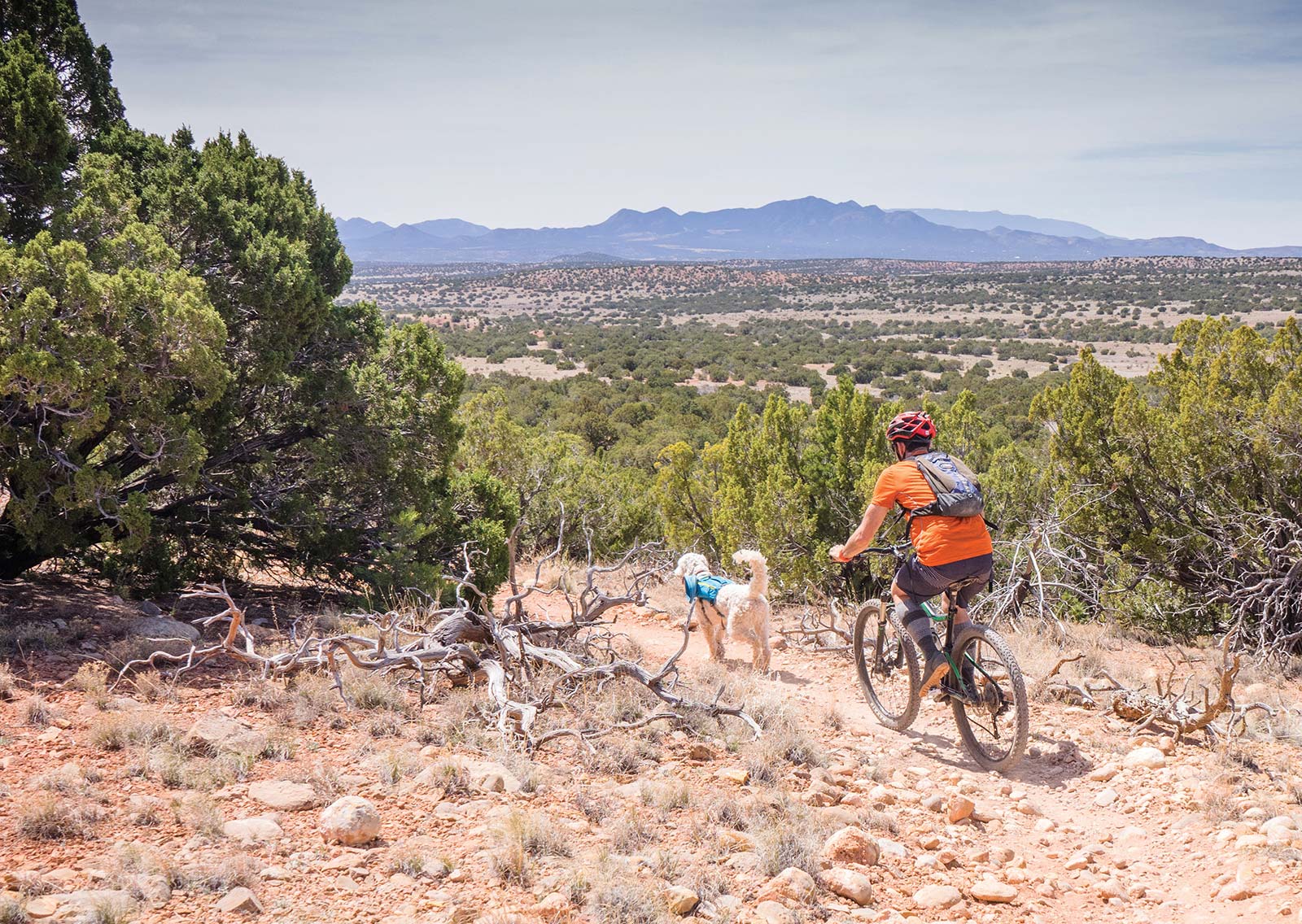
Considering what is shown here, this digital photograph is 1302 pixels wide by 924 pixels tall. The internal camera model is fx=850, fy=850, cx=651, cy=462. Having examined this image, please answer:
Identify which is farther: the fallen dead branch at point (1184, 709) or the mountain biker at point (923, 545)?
the fallen dead branch at point (1184, 709)

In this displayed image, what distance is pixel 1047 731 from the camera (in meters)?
5.16

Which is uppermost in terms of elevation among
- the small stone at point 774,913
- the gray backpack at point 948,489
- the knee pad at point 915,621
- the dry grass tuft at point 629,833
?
the gray backpack at point 948,489

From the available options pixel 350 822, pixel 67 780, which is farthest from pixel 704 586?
pixel 67 780

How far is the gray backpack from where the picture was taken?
14.3ft

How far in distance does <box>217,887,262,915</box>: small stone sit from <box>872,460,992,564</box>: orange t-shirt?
3.28 meters

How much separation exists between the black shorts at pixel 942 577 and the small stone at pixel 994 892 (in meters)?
1.49

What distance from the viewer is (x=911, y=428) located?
15.4 ft

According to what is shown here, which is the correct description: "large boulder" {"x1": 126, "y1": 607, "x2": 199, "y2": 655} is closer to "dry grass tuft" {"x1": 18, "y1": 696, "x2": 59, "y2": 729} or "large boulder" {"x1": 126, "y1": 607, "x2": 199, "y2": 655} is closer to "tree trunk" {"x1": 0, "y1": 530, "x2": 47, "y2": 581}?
"dry grass tuft" {"x1": 18, "y1": 696, "x2": 59, "y2": 729}

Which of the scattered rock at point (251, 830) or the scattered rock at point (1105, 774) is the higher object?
the scattered rock at point (251, 830)

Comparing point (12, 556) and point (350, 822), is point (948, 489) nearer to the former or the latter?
point (350, 822)

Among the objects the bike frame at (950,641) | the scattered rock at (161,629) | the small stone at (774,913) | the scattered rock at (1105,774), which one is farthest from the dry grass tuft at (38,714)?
the scattered rock at (1105,774)

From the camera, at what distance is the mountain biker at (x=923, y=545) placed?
4.46 m

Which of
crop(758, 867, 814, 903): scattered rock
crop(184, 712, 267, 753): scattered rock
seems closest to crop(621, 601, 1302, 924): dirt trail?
crop(758, 867, 814, 903): scattered rock

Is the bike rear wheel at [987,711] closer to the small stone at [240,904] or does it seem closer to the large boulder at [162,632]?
the small stone at [240,904]
